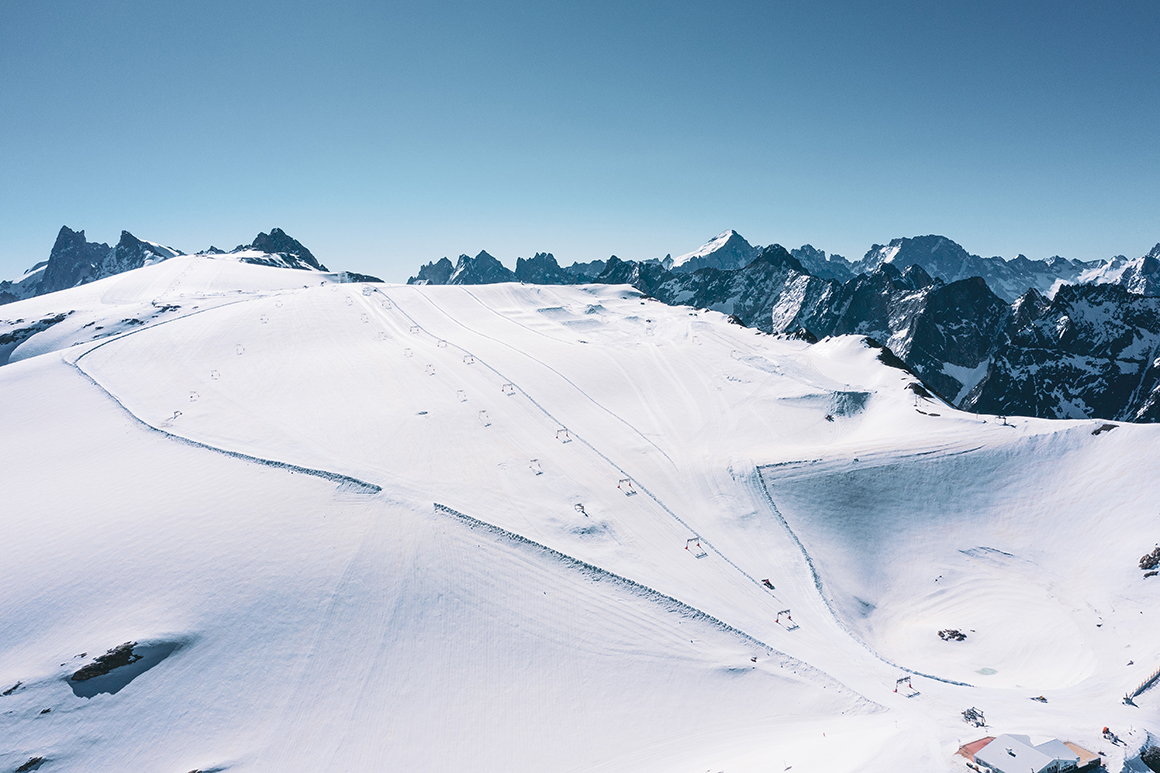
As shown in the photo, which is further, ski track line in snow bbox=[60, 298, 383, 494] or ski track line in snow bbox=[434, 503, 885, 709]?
ski track line in snow bbox=[60, 298, 383, 494]

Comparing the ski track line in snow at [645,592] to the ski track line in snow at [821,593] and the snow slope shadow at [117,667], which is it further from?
the snow slope shadow at [117,667]

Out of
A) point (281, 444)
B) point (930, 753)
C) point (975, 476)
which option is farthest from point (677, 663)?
point (281, 444)

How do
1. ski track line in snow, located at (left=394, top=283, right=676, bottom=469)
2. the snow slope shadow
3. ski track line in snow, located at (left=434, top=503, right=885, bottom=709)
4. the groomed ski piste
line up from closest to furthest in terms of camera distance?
the groomed ski piste < the snow slope shadow < ski track line in snow, located at (left=434, top=503, right=885, bottom=709) < ski track line in snow, located at (left=394, top=283, right=676, bottom=469)

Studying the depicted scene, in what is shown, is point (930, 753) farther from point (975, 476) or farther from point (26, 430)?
point (26, 430)

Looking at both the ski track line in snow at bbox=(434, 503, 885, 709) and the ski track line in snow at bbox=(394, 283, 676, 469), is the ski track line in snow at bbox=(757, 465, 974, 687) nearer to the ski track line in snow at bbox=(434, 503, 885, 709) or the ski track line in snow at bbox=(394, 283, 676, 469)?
the ski track line in snow at bbox=(434, 503, 885, 709)

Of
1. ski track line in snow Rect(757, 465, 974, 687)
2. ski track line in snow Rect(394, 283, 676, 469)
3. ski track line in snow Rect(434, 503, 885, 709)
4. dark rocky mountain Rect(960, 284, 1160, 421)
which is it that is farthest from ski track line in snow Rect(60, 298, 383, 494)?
dark rocky mountain Rect(960, 284, 1160, 421)

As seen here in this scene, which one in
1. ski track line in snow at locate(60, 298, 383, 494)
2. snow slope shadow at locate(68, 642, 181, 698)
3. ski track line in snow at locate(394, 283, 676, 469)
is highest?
ski track line in snow at locate(394, 283, 676, 469)

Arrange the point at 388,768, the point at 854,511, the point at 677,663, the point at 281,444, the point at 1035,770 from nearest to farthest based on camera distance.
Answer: the point at 1035,770, the point at 388,768, the point at 677,663, the point at 854,511, the point at 281,444

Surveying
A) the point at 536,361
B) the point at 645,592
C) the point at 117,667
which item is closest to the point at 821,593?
the point at 645,592
